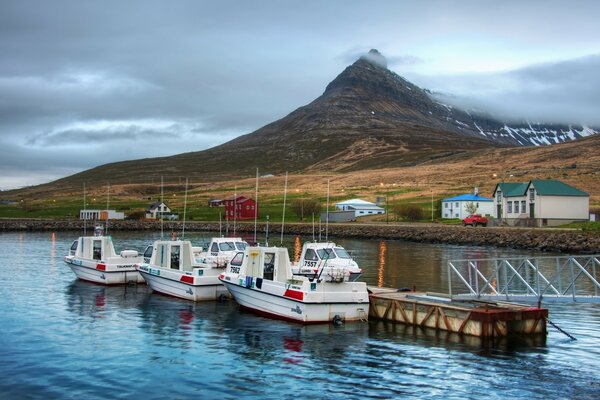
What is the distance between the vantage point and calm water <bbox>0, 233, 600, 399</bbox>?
2164 centimetres

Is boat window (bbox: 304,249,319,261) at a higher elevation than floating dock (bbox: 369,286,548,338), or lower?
higher

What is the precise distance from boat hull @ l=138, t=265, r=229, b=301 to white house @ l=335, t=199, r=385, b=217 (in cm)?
9942

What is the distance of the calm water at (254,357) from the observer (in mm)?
21641

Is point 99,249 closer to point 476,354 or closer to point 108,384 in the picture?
point 108,384

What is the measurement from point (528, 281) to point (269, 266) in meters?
24.2

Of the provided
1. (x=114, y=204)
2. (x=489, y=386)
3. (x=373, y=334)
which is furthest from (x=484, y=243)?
(x=114, y=204)

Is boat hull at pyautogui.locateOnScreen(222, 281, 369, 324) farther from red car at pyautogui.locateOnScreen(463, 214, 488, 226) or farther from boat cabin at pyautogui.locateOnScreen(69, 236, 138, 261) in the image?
red car at pyautogui.locateOnScreen(463, 214, 488, 226)

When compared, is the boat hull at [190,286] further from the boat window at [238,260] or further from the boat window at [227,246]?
the boat window at [227,246]

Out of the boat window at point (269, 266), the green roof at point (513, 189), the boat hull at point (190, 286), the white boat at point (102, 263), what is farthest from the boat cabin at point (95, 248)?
the green roof at point (513, 189)

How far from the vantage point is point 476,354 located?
85.1 ft

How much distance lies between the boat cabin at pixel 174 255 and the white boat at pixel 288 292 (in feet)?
21.0

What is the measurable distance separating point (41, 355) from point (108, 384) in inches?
206

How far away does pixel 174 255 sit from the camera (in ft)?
139

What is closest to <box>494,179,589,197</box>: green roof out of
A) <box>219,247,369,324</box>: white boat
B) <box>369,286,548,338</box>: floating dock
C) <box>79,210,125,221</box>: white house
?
<box>369,286,548,338</box>: floating dock
